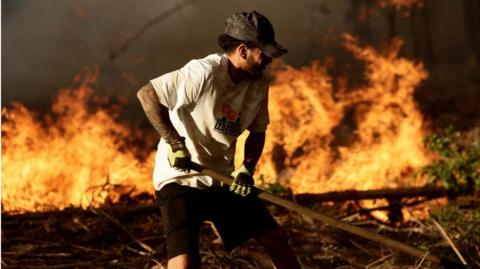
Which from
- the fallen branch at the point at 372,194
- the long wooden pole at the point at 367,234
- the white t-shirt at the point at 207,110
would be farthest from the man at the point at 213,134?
the fallen branch at the point at 372,194

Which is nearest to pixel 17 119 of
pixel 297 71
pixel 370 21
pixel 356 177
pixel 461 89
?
pixel 297 71

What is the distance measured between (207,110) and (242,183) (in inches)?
22.9

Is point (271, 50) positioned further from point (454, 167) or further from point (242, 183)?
point (454, 167)

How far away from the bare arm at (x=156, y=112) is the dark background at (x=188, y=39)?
6203 mm

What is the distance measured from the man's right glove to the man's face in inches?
25.3

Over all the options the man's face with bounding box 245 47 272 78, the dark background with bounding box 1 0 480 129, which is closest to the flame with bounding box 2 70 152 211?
the dark background with bounding box 1 0 480 129

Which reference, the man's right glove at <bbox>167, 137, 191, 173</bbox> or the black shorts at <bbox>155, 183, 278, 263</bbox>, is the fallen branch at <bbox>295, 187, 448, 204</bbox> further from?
the man's right glove at <bbox>167, 137, 191, 173</bbox>

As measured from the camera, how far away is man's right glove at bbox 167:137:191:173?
142 inches

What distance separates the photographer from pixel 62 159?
26.6 ft

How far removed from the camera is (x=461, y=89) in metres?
10.3

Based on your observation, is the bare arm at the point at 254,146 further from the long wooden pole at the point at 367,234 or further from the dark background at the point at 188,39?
the dark background at the point at 188,39

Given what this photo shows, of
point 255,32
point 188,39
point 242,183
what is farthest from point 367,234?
point 188,39

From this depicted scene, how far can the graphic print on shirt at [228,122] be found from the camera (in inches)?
145

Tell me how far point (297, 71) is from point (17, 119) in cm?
456
